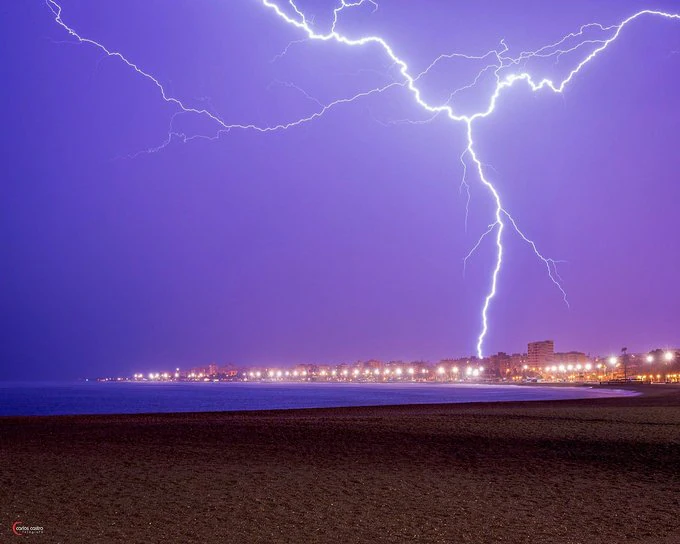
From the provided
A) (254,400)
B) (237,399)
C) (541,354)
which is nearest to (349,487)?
(254,400)

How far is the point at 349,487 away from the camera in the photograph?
7.21 meters

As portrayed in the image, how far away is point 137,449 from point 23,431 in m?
5.86

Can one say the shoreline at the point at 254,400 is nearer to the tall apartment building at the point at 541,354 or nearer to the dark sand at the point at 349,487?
the dark sand at the point at 349,487

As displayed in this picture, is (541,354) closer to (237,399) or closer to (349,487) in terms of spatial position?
(237,399)

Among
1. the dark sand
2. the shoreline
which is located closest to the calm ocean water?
the shoreline

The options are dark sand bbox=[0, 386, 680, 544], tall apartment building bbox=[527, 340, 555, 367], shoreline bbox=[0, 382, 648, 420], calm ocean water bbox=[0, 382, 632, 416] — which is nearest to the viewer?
dark sand bbox=[0, 386, 680, 544]

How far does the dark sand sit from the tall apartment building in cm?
17587

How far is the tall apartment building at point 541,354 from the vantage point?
592ft

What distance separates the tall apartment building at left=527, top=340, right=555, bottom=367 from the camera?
7106 inches

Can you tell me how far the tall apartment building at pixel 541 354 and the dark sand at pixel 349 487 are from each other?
176 m

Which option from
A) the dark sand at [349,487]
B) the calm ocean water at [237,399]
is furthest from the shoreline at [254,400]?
the dark sand at [349,487]

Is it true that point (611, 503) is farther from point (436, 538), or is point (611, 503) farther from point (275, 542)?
point (275, 542)

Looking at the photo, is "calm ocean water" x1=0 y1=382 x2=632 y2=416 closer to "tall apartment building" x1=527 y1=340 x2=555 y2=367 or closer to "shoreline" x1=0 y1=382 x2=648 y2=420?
"shoreline" x1=0 y1=382 x2=648 y2=420

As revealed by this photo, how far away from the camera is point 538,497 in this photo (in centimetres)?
660
